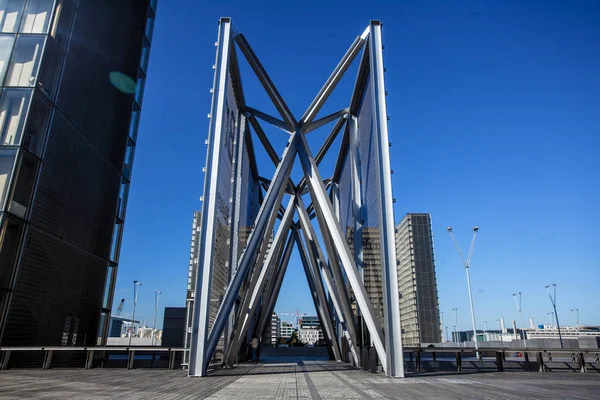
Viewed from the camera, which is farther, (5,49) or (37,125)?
(5,49)

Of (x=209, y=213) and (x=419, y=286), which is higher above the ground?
(x=419, y=286)

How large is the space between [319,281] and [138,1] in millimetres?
22732

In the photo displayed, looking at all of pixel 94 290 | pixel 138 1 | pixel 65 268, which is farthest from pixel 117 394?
pixel 138 1

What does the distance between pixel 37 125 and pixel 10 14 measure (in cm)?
571

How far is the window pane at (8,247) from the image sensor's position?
15.2m

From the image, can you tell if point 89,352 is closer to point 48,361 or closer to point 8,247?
point 48,361

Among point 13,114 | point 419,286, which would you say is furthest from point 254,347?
point 419,286

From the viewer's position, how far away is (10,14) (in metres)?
18.4

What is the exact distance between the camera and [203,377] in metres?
12.1

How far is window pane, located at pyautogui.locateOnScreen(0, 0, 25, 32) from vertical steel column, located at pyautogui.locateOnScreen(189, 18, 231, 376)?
10.1 meters

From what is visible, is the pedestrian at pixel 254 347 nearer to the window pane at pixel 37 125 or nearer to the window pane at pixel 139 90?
the window pane at pixel 37 125

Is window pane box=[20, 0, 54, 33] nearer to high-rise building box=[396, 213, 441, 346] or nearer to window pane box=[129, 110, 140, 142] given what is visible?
window pane box=[129, 110, 140, 142]

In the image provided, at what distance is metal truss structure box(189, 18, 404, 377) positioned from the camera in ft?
42.6

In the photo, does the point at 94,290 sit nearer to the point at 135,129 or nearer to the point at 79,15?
the point at 135,129
